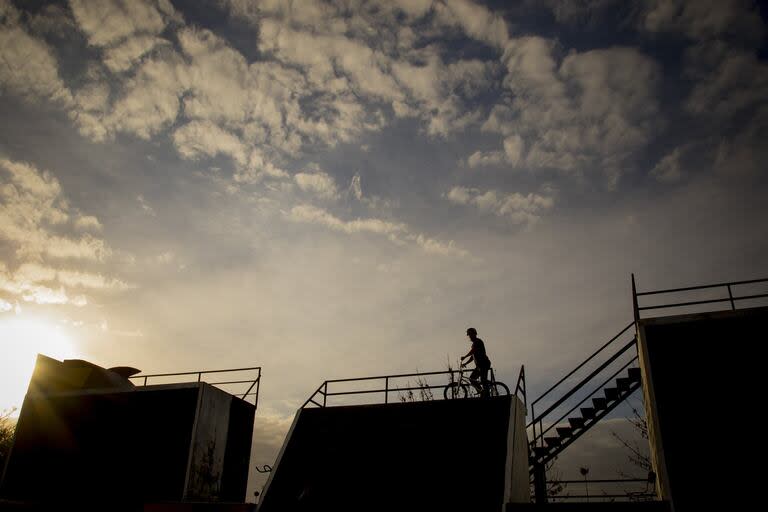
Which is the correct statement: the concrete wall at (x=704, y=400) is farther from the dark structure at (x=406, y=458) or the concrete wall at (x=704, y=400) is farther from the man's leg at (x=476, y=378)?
the man's leg at (x=476, y=378)

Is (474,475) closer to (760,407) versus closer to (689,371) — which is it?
(689,371)

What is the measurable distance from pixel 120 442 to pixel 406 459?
349 inches

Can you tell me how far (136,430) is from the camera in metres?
14.5

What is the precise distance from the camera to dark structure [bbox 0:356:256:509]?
1377cm

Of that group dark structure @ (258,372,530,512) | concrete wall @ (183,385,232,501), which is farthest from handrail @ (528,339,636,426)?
concrete wall @ (183,385,232,501)

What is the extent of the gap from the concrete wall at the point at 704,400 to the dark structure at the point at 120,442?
11.8 meters

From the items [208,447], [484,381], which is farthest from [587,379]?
[208,447]

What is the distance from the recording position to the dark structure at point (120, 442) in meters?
13.8

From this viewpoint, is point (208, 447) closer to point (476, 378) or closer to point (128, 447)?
point (128, 447)

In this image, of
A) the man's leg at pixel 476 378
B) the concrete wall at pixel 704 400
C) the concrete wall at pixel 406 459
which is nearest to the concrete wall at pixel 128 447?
the concrete wall at pixel 406 459

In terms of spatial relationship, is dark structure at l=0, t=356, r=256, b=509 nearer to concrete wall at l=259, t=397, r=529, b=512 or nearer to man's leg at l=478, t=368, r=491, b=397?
concrete wall at l=259, t=397, r=529, b=512

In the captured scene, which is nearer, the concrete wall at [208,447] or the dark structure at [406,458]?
the dark structure at [406,458]

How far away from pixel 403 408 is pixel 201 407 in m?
6.09

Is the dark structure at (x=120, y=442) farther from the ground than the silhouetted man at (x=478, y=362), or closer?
closer
